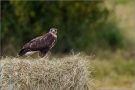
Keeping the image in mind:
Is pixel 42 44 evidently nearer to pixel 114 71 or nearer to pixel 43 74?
pixel 43 74

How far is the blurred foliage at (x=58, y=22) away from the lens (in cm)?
1878

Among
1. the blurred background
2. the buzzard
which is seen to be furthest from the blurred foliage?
the buzzard

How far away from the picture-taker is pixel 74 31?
19734 millimetres

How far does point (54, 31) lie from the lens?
1145 cm

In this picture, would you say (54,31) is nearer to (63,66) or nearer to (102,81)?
(63,66)

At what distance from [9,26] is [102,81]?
4.08 meters

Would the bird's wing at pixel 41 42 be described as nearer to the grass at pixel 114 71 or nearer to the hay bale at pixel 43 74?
the hay bale at pixel 43 74

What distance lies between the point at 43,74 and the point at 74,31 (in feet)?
34.7

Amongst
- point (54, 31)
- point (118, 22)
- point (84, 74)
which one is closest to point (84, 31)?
point (118, 22)

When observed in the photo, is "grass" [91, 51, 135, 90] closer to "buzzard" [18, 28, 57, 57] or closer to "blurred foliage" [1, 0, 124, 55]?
"blurred foliage" [1, 0, 124, 55]

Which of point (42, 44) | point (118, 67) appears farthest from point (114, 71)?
point (42, 44)

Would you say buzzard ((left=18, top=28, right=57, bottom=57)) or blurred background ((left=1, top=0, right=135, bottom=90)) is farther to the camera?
blurred background ((left=1, top=0, right=135, bottom=90))

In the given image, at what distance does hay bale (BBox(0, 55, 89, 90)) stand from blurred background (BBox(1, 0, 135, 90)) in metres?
8.24

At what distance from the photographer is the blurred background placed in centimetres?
1850
